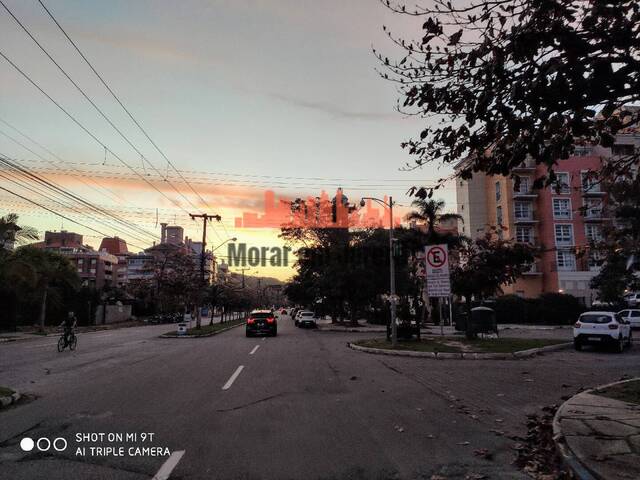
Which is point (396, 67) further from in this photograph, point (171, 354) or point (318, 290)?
point (318, 290)

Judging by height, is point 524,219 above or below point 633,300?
above

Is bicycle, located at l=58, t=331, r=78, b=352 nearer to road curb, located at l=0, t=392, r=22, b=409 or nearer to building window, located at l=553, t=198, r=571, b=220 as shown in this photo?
road curb, located at l=0, t=392, r=22, b=409

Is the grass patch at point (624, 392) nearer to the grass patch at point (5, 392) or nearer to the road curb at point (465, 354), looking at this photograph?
the road curb at point (465, 354)

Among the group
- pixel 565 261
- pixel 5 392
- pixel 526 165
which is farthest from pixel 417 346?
pixel 565 261

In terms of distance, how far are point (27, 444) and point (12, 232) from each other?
29.8 meters

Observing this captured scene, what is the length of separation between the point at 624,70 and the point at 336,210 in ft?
128

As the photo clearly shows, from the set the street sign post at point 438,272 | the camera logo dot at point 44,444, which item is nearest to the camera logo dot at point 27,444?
the camera logo dot at point 44,444

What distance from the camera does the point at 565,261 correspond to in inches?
2393

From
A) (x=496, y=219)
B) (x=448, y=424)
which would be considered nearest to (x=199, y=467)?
(x=448, y=424)

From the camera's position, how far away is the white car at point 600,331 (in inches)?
747

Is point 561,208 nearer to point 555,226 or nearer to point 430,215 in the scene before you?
point 555,226

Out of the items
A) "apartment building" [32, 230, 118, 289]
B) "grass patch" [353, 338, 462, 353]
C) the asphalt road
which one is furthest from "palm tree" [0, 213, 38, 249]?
"apartment building" [32, 230, 118, 289]

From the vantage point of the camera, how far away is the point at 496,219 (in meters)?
67.3

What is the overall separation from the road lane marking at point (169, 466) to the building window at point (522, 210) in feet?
209
